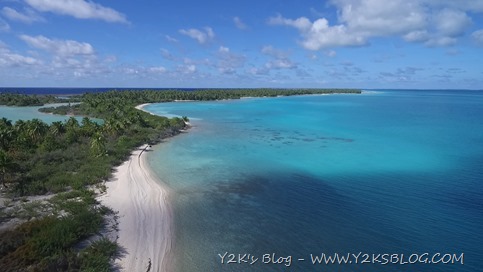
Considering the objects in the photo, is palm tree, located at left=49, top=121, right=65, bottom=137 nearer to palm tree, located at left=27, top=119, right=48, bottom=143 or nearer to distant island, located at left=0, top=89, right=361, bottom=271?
distant island, located at left=0, top=89, right=361, bottom=271

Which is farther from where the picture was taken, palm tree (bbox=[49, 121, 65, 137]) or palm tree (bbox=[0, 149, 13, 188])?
palm tree (bbox=[49, 121, 65, 137])

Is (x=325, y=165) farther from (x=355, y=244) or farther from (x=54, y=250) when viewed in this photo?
(x=54, y=250)

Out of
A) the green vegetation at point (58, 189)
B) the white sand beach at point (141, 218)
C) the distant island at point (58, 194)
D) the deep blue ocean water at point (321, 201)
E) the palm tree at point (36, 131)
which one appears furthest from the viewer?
the palm tree at point (36, 131)

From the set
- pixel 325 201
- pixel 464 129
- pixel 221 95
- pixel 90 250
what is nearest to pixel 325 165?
pixel 325 201

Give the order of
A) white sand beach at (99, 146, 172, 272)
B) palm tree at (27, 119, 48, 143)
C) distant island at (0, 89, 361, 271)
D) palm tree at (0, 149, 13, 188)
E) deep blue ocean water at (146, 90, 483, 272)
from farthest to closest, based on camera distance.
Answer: palm tree at (27, 119, 48, 143), palm tree at (0, 149, 13, 188), deep blue ocean water at (146, 90, 483, 272), white sand beach at (99, 146, 172, 272), distant island at (0, 89, 361, 271)

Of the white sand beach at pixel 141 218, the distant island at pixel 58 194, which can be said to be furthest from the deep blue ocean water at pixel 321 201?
the distant island at pixel 58 194

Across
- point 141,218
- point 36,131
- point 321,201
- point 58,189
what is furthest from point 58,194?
point 36,131

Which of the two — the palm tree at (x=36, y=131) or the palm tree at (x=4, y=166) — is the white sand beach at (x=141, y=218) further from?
the palm tree at (x=36, y=131)

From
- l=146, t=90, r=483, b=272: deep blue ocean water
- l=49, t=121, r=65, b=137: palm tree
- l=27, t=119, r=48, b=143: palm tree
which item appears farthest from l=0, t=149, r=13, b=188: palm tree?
l=49, t=121, r=65, b=137: palm tree

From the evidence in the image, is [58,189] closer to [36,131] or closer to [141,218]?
[141,218]
